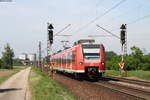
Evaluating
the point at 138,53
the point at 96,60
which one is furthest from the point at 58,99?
the point at 138,53

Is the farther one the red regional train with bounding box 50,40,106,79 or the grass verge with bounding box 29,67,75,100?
the red regional train with bounding box 50,40,106,79

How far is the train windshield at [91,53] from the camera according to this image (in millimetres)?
28469

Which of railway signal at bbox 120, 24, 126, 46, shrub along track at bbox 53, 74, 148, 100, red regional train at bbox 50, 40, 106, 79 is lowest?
shrub along track at bbox 53, 74, 148, 100

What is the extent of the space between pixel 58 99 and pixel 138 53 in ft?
234

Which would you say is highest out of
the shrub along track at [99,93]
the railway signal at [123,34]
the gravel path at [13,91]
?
the railway signal at [123,34]

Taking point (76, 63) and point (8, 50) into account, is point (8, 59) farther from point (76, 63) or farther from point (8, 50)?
point (76, 63)

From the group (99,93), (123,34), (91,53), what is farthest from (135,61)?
(99,93)

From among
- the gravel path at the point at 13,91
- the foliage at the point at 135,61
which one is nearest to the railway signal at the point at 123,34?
the gravel path at the point at 13,91

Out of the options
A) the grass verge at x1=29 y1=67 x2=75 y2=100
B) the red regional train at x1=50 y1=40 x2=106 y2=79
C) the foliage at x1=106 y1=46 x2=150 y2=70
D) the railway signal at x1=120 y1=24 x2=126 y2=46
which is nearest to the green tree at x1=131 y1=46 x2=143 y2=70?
the foliage at x1=106 y1=46 x2=150 y2=70

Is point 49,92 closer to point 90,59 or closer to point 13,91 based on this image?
point 13,91

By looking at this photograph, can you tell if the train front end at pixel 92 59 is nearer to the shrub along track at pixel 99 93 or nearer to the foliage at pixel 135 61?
the shrub along track at pixel 99 93

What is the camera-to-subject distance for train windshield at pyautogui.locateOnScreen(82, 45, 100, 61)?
1121 inches

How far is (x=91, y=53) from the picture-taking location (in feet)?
93.6

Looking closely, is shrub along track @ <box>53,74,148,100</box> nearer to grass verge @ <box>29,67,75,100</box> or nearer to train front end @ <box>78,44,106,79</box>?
grass verge @ <box>29,67,75,100</box>
